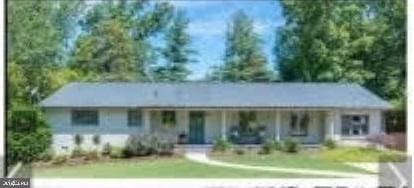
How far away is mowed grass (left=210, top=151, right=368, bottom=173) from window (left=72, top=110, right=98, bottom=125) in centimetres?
91

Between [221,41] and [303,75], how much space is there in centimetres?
66

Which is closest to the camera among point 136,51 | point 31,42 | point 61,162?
point 31,42

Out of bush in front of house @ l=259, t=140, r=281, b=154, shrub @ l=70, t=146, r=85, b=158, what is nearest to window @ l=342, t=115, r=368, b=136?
bush in front of house @ l=259, t=140, r=281, b=154

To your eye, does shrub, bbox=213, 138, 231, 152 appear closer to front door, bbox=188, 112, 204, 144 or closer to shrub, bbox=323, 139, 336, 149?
front door, bbox=188, 112, 204, 144

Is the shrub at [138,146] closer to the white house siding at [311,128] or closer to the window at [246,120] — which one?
the window at [246,120]

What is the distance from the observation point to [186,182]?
490 cm

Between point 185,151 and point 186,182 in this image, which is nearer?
point 186,182

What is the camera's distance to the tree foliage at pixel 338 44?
195 inches

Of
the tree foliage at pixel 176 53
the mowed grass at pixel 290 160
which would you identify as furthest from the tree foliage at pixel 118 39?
the mowed grass at pixel 290 160

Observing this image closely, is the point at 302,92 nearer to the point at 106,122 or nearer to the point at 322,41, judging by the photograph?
the point at 322,41

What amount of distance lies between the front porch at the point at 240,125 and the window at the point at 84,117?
1.25ft

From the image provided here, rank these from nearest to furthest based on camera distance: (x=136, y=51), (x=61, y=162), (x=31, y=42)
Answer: (x=31, y=42)
(x=61, y=162)
(x=136, y=51)

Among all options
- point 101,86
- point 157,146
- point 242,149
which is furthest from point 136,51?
point 242,149

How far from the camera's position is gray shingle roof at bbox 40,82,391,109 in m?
5.30
